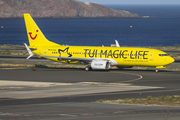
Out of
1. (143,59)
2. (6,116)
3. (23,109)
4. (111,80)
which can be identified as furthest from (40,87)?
(143,59)

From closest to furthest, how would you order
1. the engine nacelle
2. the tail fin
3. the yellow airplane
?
the yellow airplane → the engine nacelle → the tail fin

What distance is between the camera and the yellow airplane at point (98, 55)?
53.8 m

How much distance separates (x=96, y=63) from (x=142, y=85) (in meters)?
16.1

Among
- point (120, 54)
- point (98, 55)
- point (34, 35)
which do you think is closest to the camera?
point (120, 54)

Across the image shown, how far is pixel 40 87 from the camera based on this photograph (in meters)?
38.2

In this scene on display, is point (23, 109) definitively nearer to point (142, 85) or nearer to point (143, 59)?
point (142, 85)

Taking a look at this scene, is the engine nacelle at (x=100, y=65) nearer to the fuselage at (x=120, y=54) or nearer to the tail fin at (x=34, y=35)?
the fuselage at (x=120, y=54)

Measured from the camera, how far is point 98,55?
5656 centimetres

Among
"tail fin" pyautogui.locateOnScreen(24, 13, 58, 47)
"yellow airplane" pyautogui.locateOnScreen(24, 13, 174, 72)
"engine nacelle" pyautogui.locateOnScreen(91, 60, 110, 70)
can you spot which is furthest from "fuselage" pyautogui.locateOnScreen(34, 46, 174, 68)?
"tail fin" pyautogui.locateOnScreen(24, 13, 58, 47)

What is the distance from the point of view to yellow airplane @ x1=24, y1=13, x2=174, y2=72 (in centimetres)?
5378

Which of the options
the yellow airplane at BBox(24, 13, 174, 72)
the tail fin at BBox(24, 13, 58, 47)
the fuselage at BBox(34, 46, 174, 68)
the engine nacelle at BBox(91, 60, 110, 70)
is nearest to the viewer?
the fuselage at BBox(34, 46, 174, 68)

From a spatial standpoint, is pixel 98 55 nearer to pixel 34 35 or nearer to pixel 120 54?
pixel 120 54

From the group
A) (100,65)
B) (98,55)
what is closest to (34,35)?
(98,55)

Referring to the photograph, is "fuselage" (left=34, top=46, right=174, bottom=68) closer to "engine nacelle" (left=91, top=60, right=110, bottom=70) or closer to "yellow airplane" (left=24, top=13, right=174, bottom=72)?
"yellow airplane" (left=24, top=13, right=174, bottom=72)
